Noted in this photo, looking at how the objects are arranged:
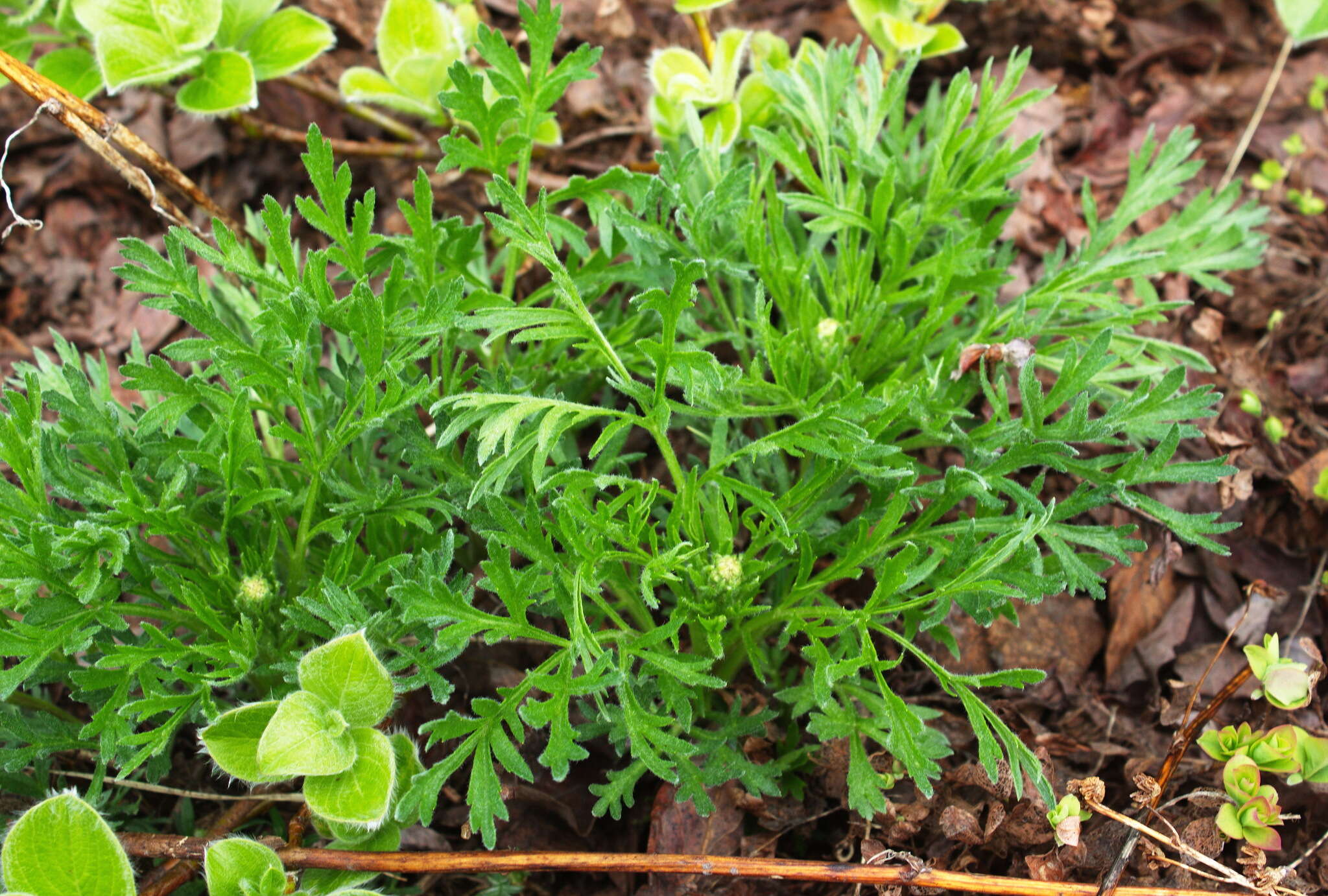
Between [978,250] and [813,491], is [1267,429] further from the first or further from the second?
[813,491]

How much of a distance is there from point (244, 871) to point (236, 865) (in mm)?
19

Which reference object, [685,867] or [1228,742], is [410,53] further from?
[1228,742]

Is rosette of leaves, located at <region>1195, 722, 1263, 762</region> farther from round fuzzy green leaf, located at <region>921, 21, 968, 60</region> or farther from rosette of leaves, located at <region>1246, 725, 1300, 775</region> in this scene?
round fuzzy green leaf, located at <region>921, 21, 968, 60</region>

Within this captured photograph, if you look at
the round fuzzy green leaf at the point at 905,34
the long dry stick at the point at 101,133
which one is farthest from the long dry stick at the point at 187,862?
the round fuzzy green leaf at the point at 905,34

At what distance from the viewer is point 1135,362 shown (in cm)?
227

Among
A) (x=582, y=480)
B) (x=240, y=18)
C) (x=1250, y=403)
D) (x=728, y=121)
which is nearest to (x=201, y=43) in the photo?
(x=240, y=18)

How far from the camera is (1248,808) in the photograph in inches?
70.6

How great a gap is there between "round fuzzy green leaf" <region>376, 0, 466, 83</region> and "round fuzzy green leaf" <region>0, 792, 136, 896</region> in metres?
1.88

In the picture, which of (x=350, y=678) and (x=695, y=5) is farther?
(x=695, y=5)

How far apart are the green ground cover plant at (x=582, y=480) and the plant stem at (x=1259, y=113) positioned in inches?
31.7

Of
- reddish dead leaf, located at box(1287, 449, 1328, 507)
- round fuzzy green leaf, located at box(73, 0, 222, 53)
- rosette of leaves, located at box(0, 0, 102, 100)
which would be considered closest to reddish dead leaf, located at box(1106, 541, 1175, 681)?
reddish dead leaf, located at box(1287, 449, 1328, 507)

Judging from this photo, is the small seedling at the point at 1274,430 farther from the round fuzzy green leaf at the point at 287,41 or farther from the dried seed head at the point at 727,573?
the round fuzzy green leaf at the point at 287,41

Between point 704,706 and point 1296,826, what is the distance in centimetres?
126

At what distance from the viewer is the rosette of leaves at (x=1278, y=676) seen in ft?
5.95
